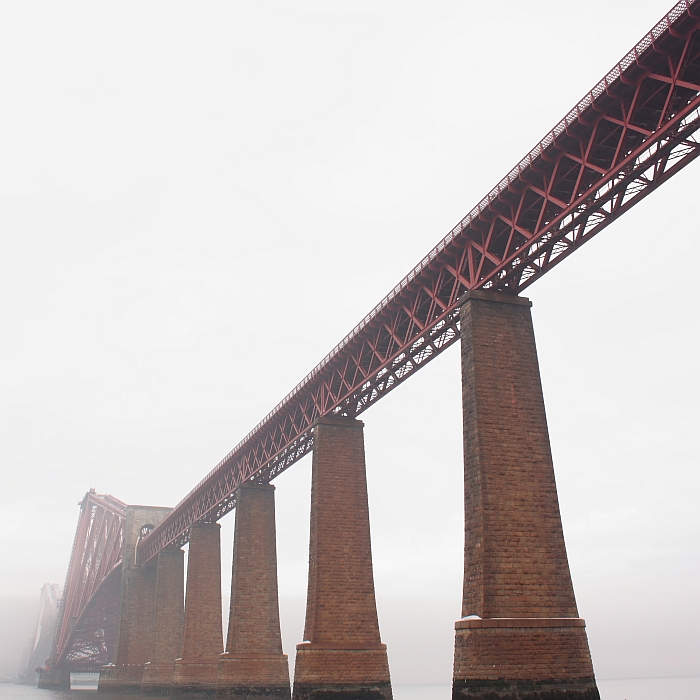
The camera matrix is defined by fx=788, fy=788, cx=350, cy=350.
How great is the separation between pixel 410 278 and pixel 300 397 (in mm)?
15250

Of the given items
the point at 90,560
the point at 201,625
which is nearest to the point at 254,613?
the point at 201,625

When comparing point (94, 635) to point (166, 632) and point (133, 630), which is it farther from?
point (166, 632)

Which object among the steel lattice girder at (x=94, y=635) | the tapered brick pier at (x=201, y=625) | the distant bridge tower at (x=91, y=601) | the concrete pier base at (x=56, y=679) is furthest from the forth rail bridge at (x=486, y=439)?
the concrete pier base at (x=56, y=679)

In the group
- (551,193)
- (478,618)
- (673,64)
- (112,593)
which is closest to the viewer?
(673,64)

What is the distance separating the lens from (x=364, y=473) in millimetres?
43125

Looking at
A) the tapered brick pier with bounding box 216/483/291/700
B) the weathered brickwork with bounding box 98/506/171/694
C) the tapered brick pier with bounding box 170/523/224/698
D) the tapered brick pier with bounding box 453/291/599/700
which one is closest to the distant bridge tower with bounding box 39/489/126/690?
the weathered brickwork with bounding box 98/506/171/694

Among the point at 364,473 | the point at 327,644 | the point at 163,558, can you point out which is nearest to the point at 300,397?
the point at 364,473

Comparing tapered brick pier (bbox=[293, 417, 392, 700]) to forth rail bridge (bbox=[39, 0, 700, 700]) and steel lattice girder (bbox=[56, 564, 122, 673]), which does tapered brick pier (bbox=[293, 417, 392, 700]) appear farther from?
steel lattice girder (bbox=[56, 564, 122, 673])

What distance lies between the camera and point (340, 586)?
3981 centimetres

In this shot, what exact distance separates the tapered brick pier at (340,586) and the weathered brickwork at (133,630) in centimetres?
5407

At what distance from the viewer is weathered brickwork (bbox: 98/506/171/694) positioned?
8750 cm

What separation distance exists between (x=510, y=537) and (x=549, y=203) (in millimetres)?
11690

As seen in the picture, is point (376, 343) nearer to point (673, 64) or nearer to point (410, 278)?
point (410, 278)

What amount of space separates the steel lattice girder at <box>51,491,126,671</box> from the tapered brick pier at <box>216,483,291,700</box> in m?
59.6
